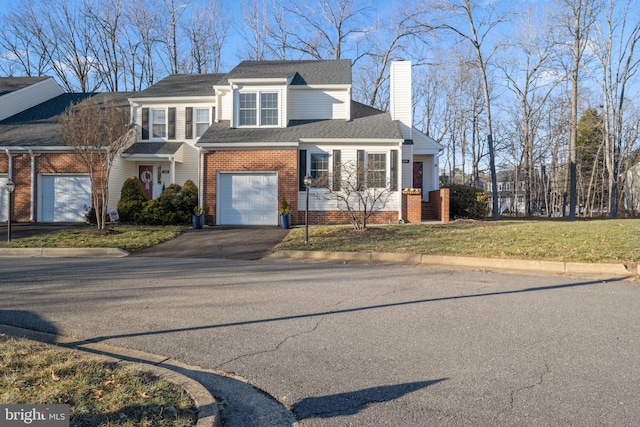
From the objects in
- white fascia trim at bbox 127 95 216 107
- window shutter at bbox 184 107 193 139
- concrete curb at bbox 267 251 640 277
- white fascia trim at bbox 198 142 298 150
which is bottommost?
concrete curb at bbox 267 251 640 277

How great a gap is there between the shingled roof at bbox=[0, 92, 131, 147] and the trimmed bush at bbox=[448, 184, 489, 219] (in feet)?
52.9

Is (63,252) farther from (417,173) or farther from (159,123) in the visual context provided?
(417,173)

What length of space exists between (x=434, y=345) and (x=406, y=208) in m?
14.0

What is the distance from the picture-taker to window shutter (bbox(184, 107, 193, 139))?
70.8 ft

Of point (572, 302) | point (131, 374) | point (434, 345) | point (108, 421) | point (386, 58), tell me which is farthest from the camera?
point (386, 58)

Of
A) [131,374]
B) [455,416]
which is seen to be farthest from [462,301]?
[131,374]

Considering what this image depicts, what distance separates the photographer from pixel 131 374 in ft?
11.4

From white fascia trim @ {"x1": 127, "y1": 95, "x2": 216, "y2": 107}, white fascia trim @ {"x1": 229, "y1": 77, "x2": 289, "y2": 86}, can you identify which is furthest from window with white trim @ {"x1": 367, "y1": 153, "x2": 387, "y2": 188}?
white fascia trim @ {"x1": 127, "y1": 95, "x2": 216, "y2": 107}

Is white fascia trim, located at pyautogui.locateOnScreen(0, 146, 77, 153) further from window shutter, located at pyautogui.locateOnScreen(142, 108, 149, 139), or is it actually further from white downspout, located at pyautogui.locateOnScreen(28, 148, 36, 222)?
window shutter, located at pyautogui.locateOnScreen(142, 108, 149, 139)

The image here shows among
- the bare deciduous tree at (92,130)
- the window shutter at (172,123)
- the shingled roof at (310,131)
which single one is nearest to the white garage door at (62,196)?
the window shutter at (172,123)

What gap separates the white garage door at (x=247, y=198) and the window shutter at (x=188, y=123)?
4.79 meters

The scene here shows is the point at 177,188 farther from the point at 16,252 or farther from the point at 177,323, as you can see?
the point at 177,323

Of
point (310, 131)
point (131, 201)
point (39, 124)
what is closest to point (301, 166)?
point (310, 131)

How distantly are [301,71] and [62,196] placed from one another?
1271 cm
